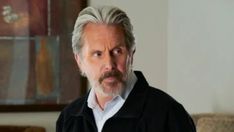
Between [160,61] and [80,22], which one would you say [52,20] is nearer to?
[160,61]

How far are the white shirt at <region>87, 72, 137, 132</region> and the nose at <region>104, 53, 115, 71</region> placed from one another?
0.09 meters

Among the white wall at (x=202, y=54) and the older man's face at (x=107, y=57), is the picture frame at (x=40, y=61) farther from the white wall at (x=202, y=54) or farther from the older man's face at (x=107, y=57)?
the older man's face at (x=107, y=57)

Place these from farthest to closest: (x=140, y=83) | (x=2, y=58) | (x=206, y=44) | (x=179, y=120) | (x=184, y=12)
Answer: (x=2, y=58), (x=184, y=12), (x=206, y=44), (x=140, y=83), (x=179, y=120)

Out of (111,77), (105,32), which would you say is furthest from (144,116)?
(105,32)

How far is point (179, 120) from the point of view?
4.11 feet

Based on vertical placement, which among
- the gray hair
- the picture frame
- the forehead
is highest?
the gray hair

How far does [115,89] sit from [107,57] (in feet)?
0.35

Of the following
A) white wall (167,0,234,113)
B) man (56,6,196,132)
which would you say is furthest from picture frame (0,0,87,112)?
man (56,6,196,132)

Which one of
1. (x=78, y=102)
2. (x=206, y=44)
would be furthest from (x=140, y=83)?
(x=206, y=44)

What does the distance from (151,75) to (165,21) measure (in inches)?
17.3

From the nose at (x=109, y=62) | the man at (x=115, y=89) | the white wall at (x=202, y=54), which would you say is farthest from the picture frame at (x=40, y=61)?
the nose at (x=109, y=62)

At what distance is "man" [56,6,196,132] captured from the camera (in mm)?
1268

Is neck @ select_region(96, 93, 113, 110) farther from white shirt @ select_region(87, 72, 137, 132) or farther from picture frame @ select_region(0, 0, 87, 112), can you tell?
picture frame @ select_region(0, 0, 87, 112)

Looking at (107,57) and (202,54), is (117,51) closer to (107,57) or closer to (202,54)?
(107,57)
